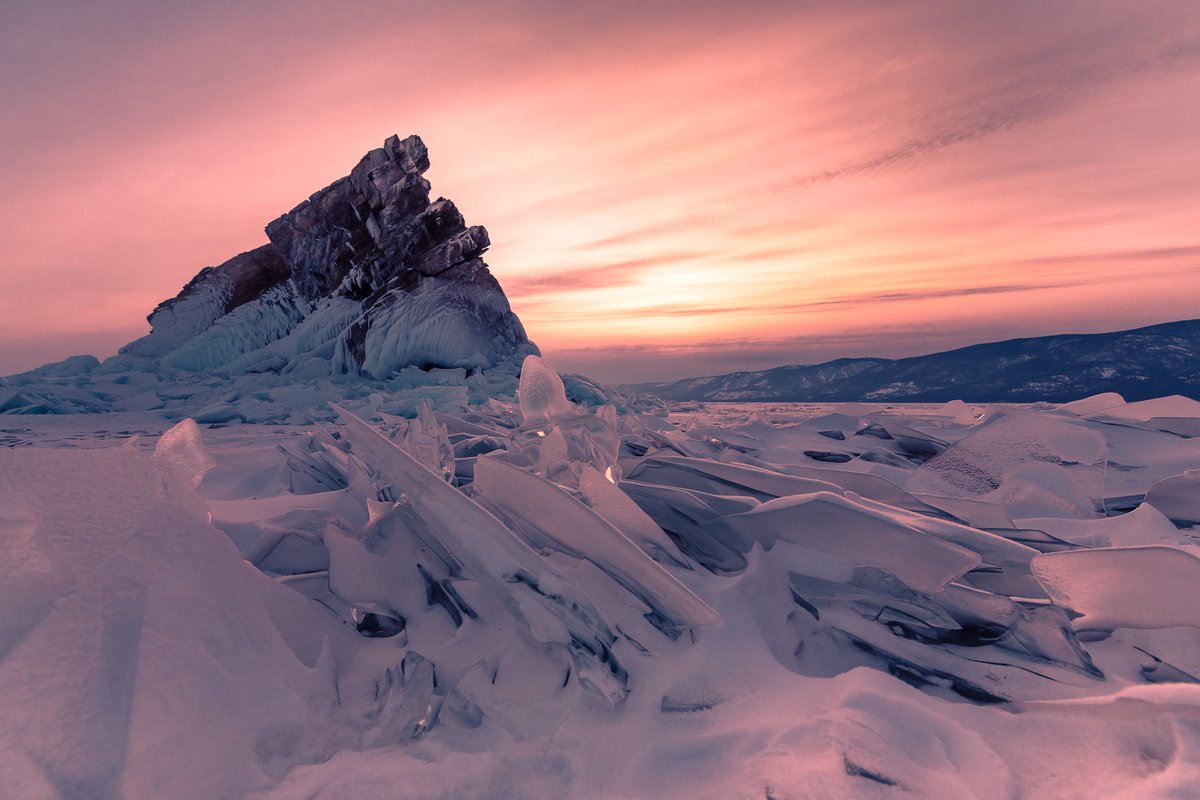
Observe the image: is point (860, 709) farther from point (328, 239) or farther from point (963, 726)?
point (328, 239)

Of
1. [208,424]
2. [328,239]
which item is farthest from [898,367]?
[208,424]

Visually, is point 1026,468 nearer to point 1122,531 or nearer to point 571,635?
point 1122,531

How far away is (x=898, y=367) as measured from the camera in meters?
41.7

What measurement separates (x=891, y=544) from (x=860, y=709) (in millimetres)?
380

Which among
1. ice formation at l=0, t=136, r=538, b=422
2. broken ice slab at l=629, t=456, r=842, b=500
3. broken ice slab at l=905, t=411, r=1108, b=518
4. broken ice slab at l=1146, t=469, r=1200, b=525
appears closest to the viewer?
broken ice slab at l=629, t=456, r=842, b=500

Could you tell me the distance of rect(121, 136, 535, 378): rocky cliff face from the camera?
10.1 metres

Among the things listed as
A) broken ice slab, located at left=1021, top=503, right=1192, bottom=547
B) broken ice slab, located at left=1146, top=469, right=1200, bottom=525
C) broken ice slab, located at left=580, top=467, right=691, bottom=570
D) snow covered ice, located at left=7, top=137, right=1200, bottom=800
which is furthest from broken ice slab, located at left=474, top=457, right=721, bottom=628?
broken ice slab, located at left=1146, top=469, right=1200, bottom=525

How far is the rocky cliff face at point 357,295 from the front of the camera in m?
10.1

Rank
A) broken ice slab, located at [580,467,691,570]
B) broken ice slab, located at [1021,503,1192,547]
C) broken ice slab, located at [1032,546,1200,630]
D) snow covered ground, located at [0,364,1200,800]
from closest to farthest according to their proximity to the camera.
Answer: snow covered ground, located at [0,364,1200,800], broken ice slab, located at [1032,546,1200,630], broken ice slab, located at [580,467,691,570], broken ice slab, located at [1021,503,1192,547]

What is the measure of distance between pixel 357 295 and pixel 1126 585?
12441mm

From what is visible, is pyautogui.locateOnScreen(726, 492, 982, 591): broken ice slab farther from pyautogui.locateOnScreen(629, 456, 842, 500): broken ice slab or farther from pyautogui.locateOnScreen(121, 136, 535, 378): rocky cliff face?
pyautogui.locateOnScreen(121, 136, 535, 378): rocky cliff face

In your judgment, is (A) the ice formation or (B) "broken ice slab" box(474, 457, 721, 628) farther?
(A) the ice formation

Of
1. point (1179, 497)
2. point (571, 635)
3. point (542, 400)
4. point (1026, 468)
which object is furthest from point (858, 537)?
point (1179, 497)

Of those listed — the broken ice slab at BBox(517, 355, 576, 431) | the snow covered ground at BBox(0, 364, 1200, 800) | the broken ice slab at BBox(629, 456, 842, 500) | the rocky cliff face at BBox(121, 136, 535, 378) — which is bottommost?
the snow covered ground at BBox(0, 364, 1200, 800)
